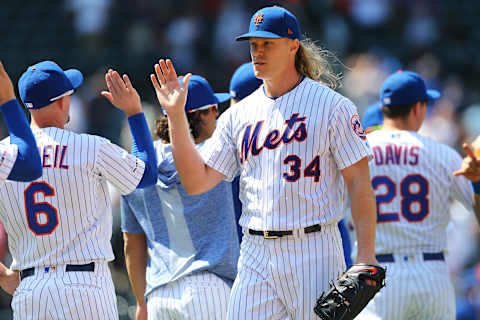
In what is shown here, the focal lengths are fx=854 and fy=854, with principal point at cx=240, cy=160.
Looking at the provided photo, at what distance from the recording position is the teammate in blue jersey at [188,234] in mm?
4547

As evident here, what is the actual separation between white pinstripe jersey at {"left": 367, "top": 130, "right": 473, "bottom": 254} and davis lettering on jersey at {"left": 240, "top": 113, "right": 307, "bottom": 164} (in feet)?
4.79

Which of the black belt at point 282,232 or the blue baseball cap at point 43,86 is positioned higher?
the blue baseball cap at point 43,86

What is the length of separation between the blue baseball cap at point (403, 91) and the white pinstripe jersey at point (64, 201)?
1979 millimetres

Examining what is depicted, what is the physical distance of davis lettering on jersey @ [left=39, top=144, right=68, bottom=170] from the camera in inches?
160

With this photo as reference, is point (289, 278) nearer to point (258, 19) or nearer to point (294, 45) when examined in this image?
point (294, 45)

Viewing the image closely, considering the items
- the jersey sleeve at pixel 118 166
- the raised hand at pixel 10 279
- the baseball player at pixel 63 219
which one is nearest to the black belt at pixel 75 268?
the baseball player at pixel 63 219

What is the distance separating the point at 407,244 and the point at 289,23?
178 cm

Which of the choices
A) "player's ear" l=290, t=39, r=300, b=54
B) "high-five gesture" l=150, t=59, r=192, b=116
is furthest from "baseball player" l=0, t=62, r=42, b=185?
"player's ear" l=290, t=39, r=300, b=54

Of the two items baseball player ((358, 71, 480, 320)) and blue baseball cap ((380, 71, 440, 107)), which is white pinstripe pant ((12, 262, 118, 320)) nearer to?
baseball player ((358, 71, 480, 320))

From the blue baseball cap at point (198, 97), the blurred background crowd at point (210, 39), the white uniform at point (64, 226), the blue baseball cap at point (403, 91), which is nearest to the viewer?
the white uniform at point (64, 226)

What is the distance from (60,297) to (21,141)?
2.67ft

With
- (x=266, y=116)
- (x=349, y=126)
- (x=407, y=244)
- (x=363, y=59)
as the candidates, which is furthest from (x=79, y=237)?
(x=363, y=59)

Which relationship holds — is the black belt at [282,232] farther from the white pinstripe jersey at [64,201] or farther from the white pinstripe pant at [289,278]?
the white pinstripe jersey at [64,201]

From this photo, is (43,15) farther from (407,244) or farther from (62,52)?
(407,244)
